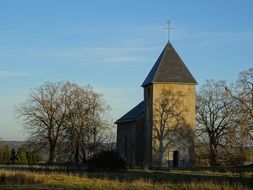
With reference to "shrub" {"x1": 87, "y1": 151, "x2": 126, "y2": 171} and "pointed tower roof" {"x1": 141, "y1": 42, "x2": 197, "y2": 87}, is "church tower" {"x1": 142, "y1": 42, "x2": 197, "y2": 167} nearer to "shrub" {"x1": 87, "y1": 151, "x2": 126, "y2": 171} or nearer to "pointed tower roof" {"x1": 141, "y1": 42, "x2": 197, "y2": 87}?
"pointed tower roof" {"x1": 141, "y1": 42, "x2": 197, "y2": 87}

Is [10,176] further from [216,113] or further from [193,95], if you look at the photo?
[216,113]

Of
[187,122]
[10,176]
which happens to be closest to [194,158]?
[187,122]

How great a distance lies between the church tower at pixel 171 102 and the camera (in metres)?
73.7

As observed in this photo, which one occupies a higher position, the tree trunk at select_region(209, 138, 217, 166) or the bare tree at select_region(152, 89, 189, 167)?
the bare tree at select_region(152, 89, 189, 167)

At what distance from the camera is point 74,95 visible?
289ft

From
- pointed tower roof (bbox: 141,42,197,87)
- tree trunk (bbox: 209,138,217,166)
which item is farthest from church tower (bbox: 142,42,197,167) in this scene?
tree trunk (bbox: 209,138,217,166)

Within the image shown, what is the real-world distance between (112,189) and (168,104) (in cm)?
5225

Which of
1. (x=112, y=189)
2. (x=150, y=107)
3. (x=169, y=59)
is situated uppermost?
(x=169, y=59)

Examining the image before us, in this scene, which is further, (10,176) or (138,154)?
(138,154)

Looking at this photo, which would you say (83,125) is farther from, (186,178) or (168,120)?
(186,178)

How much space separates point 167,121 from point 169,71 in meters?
7.13

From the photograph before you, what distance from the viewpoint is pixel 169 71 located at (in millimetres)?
76000

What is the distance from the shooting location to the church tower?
73.7 m

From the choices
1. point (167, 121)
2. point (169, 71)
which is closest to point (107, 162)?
point (167, 121)
